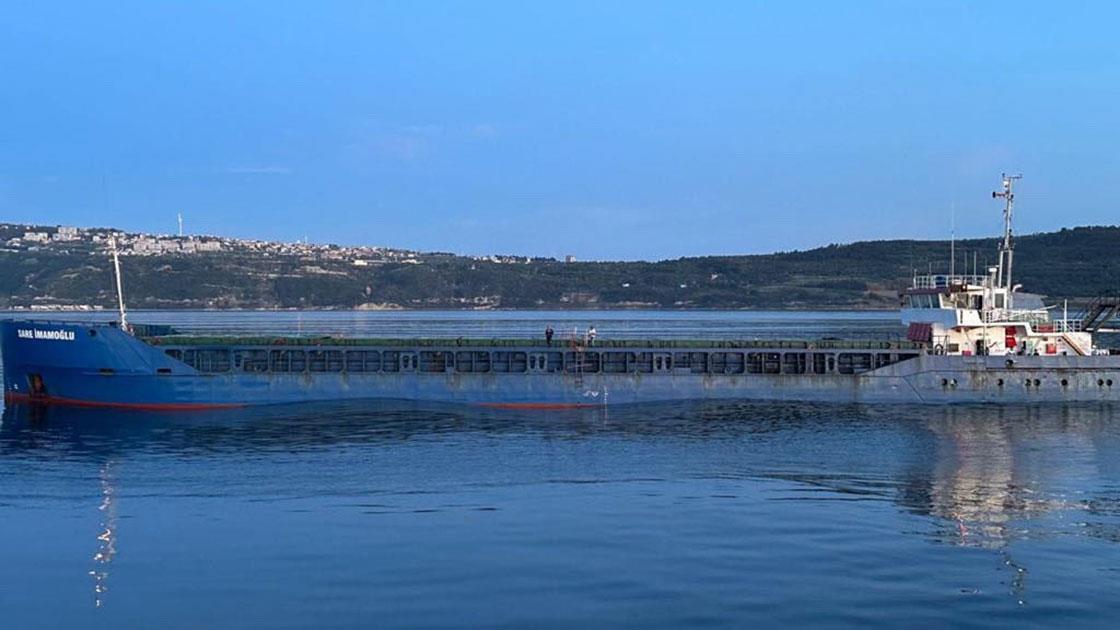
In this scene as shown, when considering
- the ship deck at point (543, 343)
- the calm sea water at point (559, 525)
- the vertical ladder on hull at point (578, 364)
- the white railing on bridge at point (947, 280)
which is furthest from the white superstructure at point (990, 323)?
the vertical ladder on hull at point (578, 364)

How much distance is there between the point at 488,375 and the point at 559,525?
27.6 meters

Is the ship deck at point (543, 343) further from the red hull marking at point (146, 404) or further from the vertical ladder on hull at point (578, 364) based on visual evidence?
the red hull marking at point (146, 404)

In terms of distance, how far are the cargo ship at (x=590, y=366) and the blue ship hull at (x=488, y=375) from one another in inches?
2.4

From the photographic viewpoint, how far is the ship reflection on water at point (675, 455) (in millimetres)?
29844

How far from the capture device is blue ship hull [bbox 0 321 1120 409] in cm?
5434

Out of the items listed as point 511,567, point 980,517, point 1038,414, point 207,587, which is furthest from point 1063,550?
point 1038,414

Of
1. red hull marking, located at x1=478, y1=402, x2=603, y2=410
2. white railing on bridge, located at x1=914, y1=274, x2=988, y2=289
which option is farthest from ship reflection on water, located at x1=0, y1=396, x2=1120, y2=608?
white railing on bridge, located at x1=914, y1=274, x2=988, y2=289

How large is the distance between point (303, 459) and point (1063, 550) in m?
24.6

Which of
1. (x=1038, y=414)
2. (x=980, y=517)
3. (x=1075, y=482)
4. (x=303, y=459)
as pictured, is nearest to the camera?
(x=980, y=517)

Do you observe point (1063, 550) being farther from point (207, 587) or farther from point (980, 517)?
point (207, 587)

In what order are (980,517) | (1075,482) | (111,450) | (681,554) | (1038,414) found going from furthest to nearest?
(1038,414) → (111,450) → (1075,482) → (980,517) → (681,554)

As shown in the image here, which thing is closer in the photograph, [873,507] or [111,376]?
[873,507]

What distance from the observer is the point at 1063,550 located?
2538 centimetres

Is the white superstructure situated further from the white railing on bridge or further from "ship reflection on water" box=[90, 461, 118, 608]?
"ship reflection on water" box=[90, 461, 118, 608]
